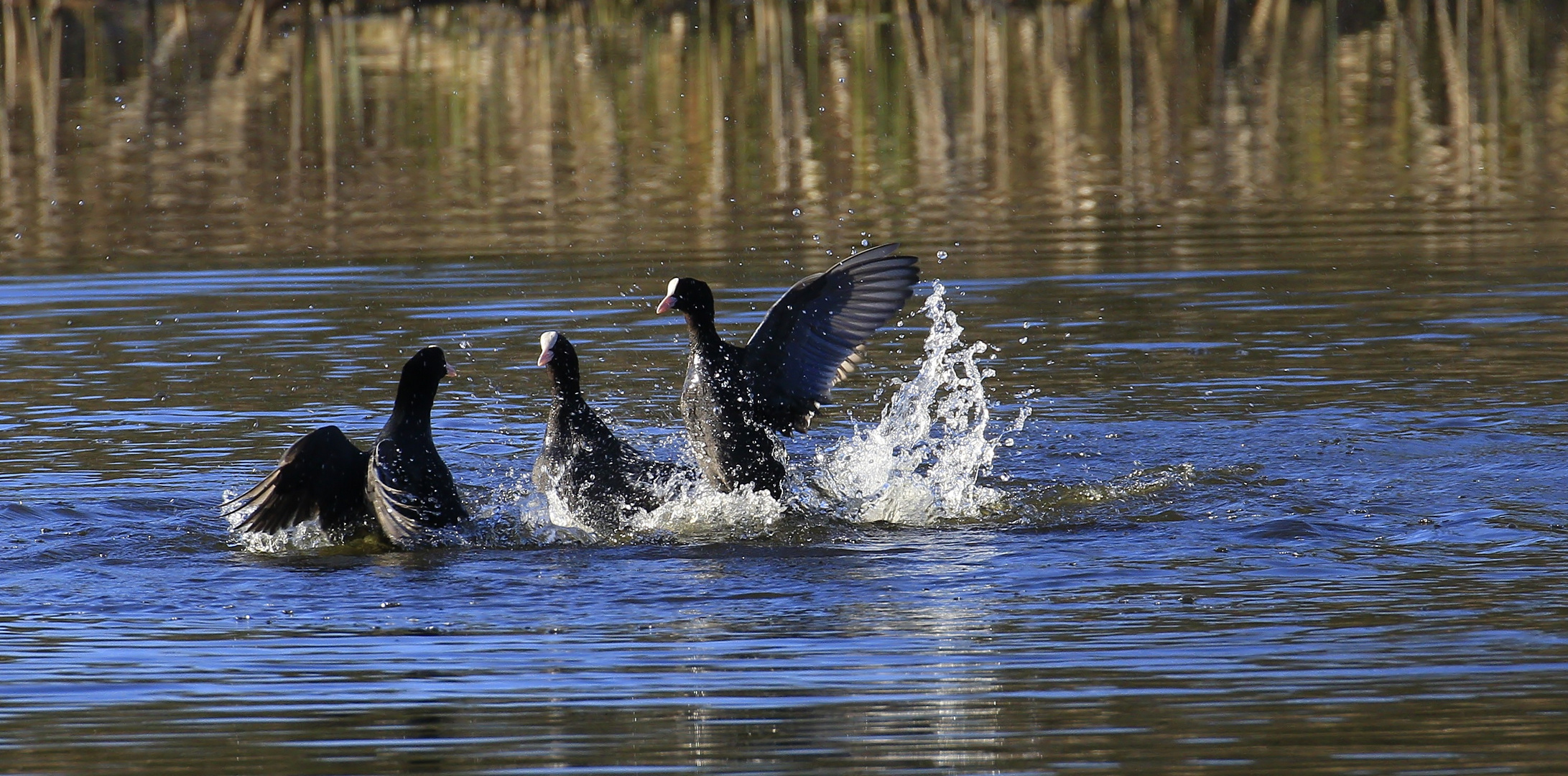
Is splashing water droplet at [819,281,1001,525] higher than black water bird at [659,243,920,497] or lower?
lower

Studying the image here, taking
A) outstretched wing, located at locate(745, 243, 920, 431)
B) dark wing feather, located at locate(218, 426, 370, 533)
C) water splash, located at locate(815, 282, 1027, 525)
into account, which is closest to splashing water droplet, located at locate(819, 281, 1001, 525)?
water splash, located at locate(815, 282, 1027, 525)

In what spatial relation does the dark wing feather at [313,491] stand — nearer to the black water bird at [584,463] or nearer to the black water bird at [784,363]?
the black water bird at [584,463]

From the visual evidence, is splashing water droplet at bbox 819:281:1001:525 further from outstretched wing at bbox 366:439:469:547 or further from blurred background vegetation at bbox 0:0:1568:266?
blurred background vegetation at bbox 0:0:1568:266

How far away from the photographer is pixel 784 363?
24.8 feet

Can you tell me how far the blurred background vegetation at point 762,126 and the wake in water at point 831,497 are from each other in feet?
18.0

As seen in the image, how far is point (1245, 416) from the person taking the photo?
28.1 ft

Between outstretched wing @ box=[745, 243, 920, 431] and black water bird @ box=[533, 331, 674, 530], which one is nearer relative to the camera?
black water bird @ box=[533, 331, 674, 530]

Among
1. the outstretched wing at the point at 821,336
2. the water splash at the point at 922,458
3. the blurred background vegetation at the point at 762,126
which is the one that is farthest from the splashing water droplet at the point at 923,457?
the blurred background vegetation at the point at 762,126

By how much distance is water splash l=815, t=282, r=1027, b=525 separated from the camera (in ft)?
23.9

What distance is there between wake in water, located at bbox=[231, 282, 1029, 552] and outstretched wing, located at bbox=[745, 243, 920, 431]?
25 cm

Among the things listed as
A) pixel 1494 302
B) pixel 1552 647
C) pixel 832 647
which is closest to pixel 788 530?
pixel 832 647

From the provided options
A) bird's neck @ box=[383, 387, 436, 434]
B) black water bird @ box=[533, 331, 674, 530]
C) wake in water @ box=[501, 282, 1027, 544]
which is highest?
bird's neck @ box=[383, 387, 436, 434]

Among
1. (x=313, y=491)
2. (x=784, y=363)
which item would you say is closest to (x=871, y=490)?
(x=784, y=363)

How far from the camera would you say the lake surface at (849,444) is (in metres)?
4.66
